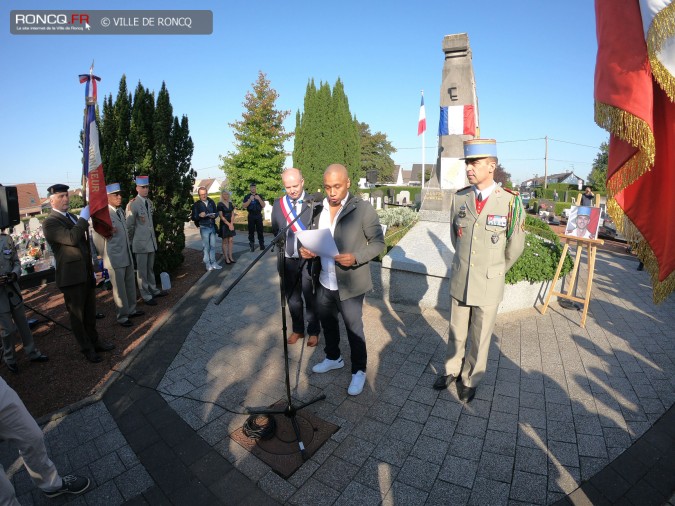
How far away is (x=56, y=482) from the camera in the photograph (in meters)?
2.54

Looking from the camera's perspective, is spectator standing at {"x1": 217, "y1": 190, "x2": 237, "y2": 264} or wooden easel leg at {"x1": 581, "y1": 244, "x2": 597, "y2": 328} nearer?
wooden easel leg at {"x1": 581, "y1": 244, "x2": 597, "y2": 328}

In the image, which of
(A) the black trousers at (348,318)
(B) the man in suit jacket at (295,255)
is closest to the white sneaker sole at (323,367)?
(A) the black trousers at (348,318)

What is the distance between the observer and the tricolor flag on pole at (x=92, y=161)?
485 cm

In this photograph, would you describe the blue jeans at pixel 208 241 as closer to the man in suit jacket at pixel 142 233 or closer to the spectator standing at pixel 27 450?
the man in suit jacket at pixel 142 233

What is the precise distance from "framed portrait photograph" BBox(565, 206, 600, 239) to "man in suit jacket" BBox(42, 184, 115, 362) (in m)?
7.03

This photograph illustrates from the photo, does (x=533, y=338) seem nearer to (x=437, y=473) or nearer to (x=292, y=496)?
(x=437, y=473)

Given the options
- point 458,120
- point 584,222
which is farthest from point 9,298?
point 458,120

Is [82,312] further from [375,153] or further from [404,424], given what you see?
[375,153]

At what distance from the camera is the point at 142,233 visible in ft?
21.4

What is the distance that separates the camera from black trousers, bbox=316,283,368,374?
3.64 m

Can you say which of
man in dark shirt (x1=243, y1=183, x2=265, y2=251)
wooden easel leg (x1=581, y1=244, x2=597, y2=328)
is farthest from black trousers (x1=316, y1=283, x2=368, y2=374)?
man in dark shirt (x1=243, y1=183, x2=265, y2=251)

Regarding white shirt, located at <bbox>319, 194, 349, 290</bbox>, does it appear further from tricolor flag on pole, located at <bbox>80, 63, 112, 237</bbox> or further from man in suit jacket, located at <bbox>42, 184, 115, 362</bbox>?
tricolor flag on pole, located at <bbox>80, 63, 112, 237</bbox>

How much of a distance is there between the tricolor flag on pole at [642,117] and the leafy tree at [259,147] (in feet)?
76.9

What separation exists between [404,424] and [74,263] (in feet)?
14.1
